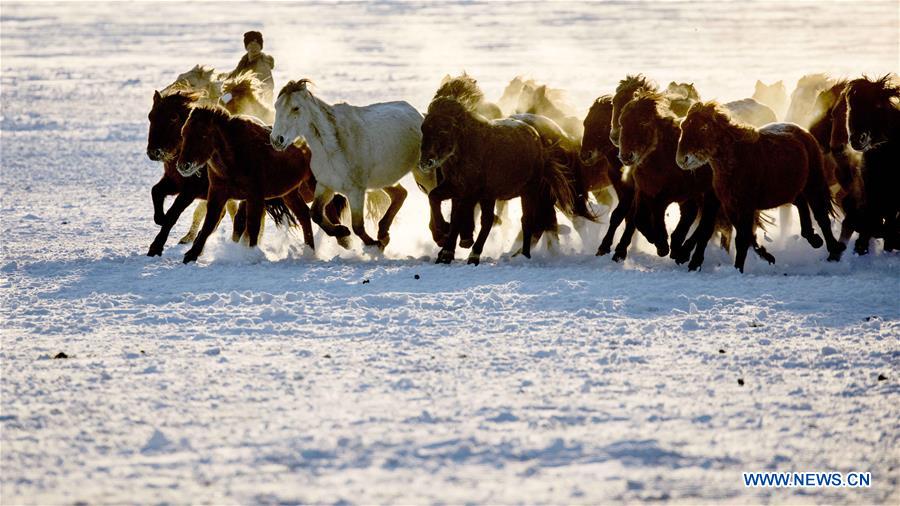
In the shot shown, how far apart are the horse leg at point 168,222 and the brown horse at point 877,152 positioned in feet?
17.6

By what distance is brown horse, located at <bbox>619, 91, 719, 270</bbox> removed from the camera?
9711 mm

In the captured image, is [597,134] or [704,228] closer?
[704,228]

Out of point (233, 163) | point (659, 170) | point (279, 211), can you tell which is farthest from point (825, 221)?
point (233, 163)

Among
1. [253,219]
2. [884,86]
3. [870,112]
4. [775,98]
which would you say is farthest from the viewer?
[775,98]

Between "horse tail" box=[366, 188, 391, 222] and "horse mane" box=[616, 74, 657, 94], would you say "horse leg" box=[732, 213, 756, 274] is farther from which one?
"horse tail" box=[366, 188, 391, 222]

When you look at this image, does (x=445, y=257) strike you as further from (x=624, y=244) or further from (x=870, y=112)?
(x=870, y=112)

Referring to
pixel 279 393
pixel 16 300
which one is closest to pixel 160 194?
pixel 16 300

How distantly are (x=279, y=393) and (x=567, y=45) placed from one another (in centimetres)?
2563

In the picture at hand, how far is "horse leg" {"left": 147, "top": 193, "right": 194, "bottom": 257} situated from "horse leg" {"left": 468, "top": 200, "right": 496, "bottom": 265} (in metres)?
2.42

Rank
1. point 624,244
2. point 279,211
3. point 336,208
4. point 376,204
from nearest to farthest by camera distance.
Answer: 1. point 624,244
2. point 279,211
3. point 336,208
4. point 376,204

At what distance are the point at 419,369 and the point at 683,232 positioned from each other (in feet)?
12.5

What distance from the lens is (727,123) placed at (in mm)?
9312

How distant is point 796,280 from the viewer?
29.7 feet

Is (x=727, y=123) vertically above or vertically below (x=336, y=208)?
above
